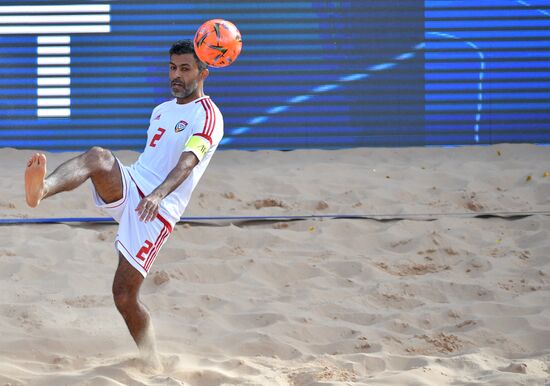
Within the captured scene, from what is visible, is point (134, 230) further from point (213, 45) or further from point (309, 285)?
point (309, 285)

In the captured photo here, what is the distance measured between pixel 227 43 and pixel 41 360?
6.00 ft

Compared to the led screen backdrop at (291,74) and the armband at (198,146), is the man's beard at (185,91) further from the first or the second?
the led screen backdrop at (291,74)

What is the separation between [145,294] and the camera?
564 cm

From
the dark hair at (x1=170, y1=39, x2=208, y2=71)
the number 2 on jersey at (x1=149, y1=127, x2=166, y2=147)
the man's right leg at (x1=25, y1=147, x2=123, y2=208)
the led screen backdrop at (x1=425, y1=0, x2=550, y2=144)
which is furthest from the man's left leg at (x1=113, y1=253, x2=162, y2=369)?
the led screen backdrop at (x1=425, y1=0, x2=550, y2=144)

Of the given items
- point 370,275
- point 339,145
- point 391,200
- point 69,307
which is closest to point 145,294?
point 69,307

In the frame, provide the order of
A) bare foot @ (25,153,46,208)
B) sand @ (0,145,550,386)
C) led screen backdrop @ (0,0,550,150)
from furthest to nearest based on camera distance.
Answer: led screen backdrop @ (0,0,550,150)
sand @ (0,145,550,386)
bare foot @ (25,153,46,208)

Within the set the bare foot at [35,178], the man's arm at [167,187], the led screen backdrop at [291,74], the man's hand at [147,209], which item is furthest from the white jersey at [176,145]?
the led screen backdrop at [291,74]

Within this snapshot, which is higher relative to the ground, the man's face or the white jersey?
the man's face

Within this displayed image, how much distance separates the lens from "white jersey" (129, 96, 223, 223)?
4.62 metres

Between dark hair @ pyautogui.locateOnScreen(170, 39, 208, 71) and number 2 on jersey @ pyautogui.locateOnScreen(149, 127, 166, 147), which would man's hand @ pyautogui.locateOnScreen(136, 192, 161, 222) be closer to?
number 2 on jersey @ pyautogui.locateOnScreen(149, 127, 166, 147)

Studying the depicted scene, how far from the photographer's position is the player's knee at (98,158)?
4441 millimetres

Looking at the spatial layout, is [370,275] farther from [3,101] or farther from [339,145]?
[3,101]

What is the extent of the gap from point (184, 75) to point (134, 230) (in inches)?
32.9

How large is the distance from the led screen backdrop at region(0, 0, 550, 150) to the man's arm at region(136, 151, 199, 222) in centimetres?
448
